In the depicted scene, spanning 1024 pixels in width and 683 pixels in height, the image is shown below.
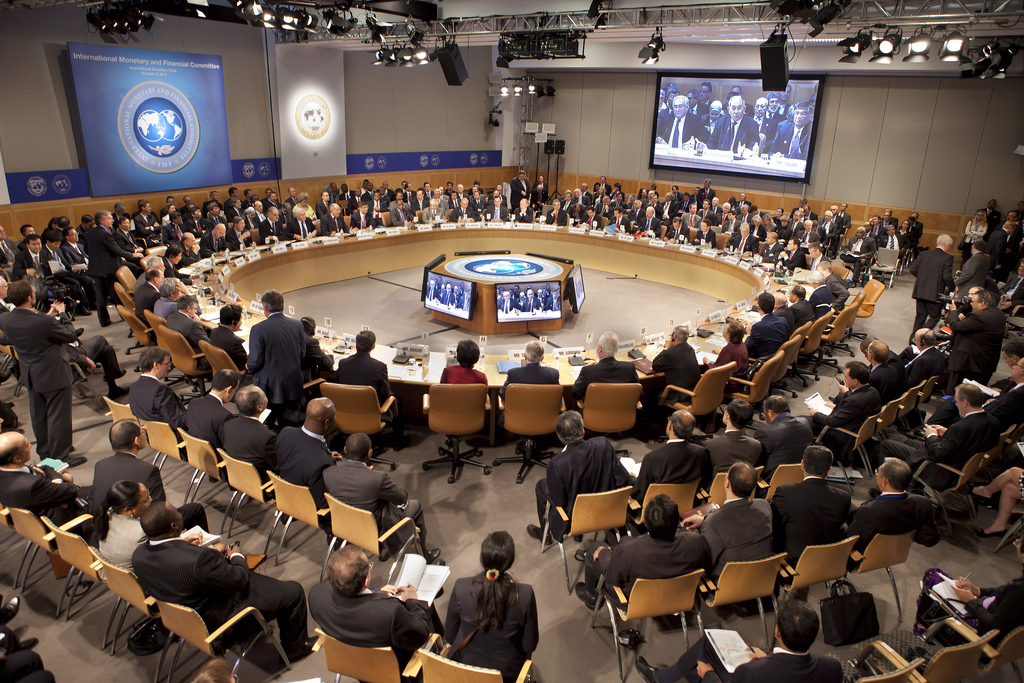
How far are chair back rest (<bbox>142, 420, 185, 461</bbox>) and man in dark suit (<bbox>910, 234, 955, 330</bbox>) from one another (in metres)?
8.98

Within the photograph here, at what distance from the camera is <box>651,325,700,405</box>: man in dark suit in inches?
228

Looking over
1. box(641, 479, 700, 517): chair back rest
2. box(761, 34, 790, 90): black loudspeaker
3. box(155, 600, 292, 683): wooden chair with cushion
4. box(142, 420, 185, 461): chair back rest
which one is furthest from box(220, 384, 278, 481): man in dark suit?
box(761, 34, 790, 90): black loudspeaker

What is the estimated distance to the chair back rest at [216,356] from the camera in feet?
19.0

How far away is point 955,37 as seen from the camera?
825 centimetres

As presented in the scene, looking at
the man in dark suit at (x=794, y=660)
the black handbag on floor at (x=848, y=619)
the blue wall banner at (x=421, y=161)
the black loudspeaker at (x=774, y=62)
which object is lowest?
the black handbag on floor at (x=848, y=619)

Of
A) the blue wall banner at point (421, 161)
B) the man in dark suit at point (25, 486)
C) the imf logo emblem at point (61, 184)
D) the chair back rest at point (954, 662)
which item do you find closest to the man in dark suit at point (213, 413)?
the man in dark suit at point (25, 486)

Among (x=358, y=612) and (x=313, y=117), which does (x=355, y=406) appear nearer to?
(x=358, y=612)

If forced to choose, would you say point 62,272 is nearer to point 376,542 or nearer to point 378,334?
point 378,334

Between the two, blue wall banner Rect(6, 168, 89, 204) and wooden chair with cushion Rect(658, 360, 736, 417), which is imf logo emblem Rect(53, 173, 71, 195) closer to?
blue wall banner Rect(6, 168, 89, 204)

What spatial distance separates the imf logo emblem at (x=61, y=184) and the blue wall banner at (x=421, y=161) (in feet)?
21.5

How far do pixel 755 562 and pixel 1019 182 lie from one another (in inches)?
565

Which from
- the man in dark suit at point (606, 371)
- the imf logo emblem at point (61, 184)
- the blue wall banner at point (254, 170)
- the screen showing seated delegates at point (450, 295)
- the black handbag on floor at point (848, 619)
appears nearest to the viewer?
the black handbag on floor at point (848, 619)

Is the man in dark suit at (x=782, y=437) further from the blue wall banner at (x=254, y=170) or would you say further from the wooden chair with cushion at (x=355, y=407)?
the blue wall banner at (x=254, y=170)

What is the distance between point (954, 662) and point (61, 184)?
1402 cm
